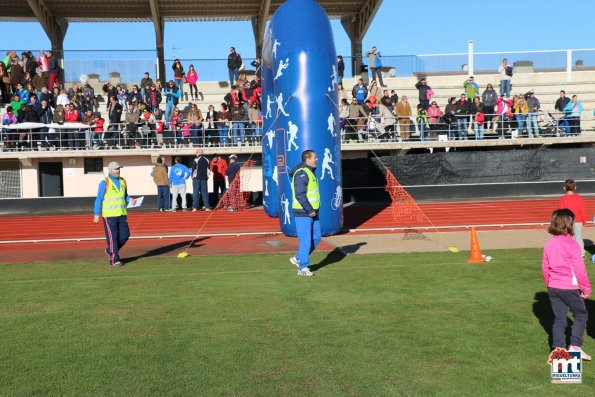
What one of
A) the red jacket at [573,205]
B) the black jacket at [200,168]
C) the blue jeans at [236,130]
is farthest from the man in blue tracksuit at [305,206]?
the blue jeans at [236,130]

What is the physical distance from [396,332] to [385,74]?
2809 cm

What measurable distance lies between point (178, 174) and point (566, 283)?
2003cm

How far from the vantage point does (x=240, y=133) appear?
92.7 ft

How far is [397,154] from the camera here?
29062 millimetres

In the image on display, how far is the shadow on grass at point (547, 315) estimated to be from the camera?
7.58 m

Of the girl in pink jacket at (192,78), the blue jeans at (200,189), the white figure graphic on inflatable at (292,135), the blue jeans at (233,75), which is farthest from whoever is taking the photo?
the blue jeans at (233,75)

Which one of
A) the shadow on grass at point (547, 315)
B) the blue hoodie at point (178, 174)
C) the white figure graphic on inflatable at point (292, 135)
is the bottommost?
the shadow on grass at point (547, 315)

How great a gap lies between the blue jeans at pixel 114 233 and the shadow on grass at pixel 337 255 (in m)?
3.49

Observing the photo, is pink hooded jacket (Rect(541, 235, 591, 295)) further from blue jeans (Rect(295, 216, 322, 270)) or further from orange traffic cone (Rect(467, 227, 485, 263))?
orange traffic cone (Rect(467, 227, 485, 263))

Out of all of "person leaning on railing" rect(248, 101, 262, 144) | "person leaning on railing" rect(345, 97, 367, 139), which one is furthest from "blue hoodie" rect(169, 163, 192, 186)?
"person leaning on railing" rect(345, 97, 367, 139)

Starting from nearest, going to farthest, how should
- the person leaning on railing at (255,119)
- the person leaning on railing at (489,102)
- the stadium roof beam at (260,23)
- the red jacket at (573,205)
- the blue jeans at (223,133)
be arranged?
the red jacket at (573,205) → the person leaning on railing at (255,119) → the blue jeans at (223,133) → the person leaning on railing at (489,102) → the stadium roof beam at (260,23)

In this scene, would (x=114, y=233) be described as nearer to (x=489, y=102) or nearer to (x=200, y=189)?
(x=200, y=189)

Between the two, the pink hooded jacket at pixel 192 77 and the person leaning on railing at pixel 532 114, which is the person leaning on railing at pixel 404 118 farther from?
the pink hooded jacket at pixel 192 77

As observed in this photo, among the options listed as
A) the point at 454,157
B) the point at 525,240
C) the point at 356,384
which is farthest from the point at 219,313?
the point at 454,157
